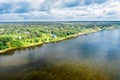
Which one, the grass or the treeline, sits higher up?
the treeline

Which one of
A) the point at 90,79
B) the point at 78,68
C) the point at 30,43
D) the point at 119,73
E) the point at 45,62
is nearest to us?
the point at 90,79

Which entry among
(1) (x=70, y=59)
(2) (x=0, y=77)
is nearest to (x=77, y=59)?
(1) (x=70, y=59)

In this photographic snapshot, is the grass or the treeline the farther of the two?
the treeline

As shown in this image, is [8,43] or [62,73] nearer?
[62,73]

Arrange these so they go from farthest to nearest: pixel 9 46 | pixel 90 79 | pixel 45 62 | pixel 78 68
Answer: pixel 9 46, pixel 45 62, pixel 78 68, pixel 90 79

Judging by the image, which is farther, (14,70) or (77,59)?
(77,59)

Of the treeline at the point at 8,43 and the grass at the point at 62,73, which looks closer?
the grass at the point at 62,73

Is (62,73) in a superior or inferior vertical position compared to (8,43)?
inferior

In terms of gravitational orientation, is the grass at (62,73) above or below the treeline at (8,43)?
below

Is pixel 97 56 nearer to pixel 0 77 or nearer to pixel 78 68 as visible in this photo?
pixel 78 68

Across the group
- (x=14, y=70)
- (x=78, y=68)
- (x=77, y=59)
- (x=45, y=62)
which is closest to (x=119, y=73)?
(x=78, y=68)
